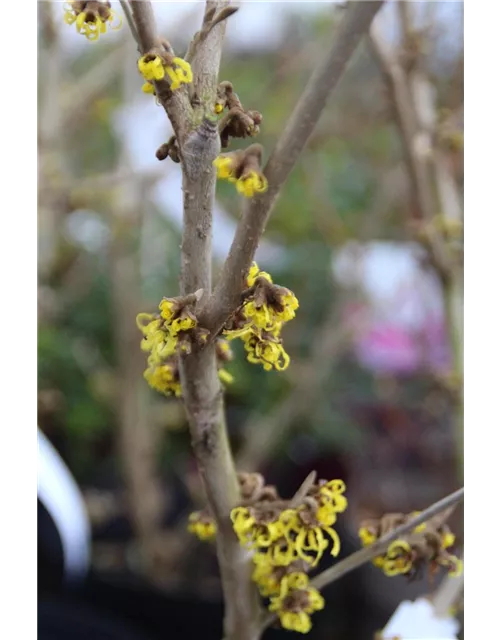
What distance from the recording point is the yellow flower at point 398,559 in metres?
0.32

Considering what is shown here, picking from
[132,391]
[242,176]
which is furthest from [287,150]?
[132,391]

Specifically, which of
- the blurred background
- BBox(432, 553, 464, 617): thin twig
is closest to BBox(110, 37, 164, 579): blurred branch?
the blurred background

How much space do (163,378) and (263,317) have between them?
78 millimetres

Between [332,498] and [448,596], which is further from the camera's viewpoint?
[448,596]

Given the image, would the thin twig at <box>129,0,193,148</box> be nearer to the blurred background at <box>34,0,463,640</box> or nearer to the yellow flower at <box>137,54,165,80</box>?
the yellow flower at <box>137,54,165,80</box>

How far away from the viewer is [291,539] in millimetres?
303

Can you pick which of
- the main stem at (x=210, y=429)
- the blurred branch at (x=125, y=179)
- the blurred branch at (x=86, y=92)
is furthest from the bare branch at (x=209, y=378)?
the blurred branch at (x=86, y=92)

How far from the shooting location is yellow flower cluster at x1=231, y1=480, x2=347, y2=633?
29 centimetres

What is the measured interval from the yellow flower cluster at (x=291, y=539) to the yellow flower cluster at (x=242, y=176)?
0.46ft

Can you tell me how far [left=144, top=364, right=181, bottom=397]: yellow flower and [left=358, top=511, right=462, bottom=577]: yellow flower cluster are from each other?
0.12 m

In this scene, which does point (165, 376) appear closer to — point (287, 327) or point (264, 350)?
point (264, 350)

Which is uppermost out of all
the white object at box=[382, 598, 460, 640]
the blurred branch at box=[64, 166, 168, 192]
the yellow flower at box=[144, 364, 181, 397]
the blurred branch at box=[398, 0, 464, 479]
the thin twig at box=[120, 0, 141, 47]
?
the blurred branch at box=[64, 166, 168, 192]
